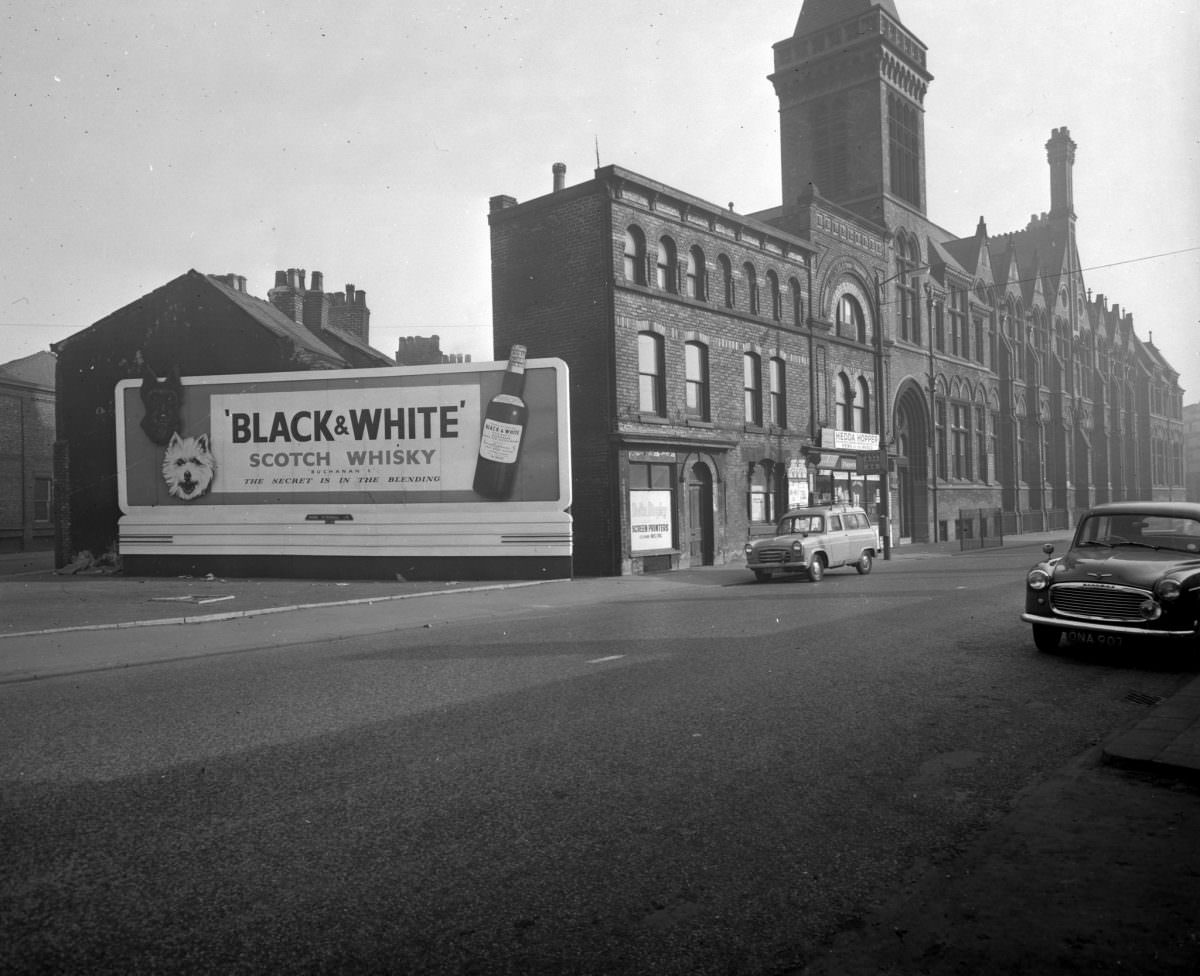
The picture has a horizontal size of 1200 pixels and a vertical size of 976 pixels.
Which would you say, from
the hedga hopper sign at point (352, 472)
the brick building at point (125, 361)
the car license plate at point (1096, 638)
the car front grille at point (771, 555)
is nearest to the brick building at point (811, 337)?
the hedga hopper sign at point (352, 472)

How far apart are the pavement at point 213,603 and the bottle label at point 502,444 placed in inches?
123

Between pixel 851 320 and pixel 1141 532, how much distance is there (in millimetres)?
26065

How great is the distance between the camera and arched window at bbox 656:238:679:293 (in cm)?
2597

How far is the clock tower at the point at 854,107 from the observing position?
4066 cm

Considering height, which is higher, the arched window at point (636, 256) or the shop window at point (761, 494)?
the arched window at point (636, 256)

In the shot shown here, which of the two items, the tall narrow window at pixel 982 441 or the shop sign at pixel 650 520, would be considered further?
the tall narrow window at pixel 982 441

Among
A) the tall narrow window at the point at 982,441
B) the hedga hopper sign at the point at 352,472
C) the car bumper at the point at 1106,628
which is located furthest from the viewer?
the tall narrow window at the point at 982,441

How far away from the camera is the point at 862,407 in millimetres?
35562

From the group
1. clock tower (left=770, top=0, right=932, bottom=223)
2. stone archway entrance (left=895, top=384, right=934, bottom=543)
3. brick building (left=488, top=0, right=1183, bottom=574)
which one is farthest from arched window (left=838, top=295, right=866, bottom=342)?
clock tower (left=770, top=0, right=932, bottom=223)

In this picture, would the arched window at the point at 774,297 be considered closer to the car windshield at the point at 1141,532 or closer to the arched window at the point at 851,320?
the arched window at the point at 851,320

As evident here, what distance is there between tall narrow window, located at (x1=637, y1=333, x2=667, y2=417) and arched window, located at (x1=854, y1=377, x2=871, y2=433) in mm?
12251

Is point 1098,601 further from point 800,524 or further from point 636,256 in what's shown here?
point 636,256

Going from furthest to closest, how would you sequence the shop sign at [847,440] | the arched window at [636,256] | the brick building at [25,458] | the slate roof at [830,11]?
the slate roof at [830,11]
the brick building at [25,458]
the shop sign at [847,440]
the arched window at [636,256]

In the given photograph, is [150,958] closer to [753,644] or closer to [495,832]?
[495,832]
